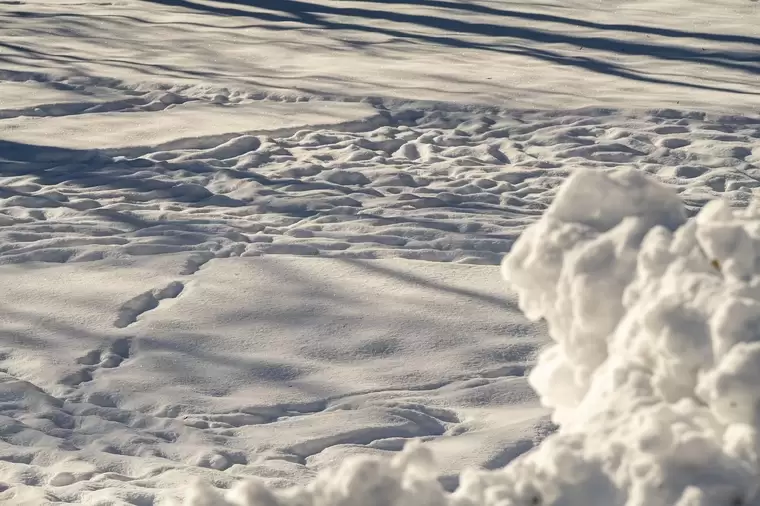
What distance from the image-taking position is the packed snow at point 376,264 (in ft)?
4.06

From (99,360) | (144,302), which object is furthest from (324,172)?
(99,360)

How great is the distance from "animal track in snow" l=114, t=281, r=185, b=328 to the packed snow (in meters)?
0.02

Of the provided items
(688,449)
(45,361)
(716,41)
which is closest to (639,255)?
(688,449)

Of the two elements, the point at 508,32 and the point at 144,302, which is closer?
the point at 144,302

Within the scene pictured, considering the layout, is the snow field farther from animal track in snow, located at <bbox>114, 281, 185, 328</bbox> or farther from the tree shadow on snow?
the tree shadow on snow

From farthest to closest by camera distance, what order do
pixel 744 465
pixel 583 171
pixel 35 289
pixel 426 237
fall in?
pixel 426 237 < pixel 35 289 < pixel 583 171 < pixel 744 465

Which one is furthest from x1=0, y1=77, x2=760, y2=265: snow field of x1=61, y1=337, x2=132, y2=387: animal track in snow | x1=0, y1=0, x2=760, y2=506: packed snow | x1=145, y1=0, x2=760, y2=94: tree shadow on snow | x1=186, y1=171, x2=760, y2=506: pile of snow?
x1=186, y1=171, x2=760, y2=506: pile of snow

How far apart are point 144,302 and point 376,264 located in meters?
1.03

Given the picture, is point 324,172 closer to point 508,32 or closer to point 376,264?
point 376,264

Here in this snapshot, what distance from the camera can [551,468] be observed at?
118 cm

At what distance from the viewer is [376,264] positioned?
495 centimetres

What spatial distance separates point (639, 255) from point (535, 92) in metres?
7.14

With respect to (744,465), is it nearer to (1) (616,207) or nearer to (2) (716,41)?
(1) (616,207)

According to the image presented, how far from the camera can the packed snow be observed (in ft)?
4.06
